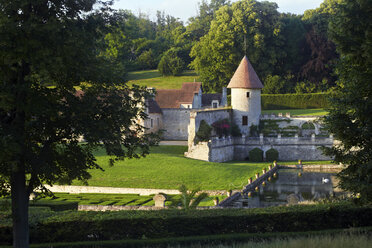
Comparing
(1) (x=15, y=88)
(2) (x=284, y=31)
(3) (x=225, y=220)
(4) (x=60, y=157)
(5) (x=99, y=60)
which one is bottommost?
(3) (x=225, y=220)

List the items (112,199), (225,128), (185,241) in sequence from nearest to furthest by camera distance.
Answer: (185,241)
(112,199)
(225,128)

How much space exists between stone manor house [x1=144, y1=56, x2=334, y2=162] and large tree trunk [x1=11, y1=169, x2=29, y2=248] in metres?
30.2

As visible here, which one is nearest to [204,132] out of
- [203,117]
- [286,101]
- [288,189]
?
[203,117]

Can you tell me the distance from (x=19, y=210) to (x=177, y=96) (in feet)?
137

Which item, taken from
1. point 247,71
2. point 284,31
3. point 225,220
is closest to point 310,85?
point 284,31

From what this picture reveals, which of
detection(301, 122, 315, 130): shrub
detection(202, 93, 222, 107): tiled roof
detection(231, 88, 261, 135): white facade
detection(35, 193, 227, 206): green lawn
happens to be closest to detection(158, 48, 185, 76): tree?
detection(202, 93, 222, 107): tiled roof

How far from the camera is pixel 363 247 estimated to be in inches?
367

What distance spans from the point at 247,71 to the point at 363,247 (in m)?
41.5

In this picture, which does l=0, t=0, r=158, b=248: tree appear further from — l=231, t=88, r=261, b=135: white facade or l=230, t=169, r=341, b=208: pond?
l=231, t=88, r=261, b=135: white facade

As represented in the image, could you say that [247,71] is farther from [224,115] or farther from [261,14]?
[261,14]

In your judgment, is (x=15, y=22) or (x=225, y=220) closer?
(x=15, y=22)

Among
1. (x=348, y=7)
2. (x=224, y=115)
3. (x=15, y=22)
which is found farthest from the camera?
(x=224, y=115)

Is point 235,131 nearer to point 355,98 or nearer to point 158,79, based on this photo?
point 158,79

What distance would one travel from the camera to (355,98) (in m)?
13.7
